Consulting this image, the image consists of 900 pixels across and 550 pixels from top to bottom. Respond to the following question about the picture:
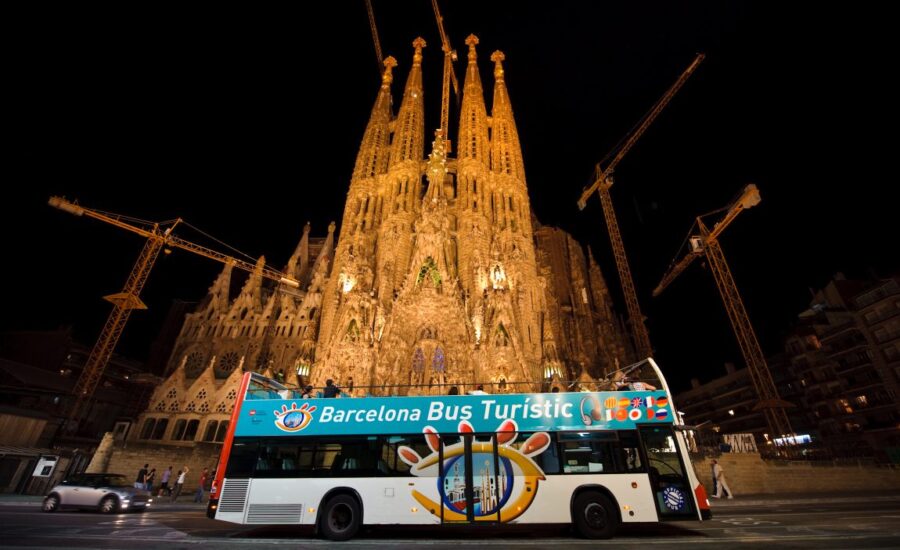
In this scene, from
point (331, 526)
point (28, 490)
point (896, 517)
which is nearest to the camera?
point (331, 526)

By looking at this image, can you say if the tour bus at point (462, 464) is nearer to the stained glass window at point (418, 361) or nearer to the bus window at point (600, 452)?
the bus window at point (600, 452)

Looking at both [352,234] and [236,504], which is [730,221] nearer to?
[352,234]

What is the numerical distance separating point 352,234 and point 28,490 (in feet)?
107

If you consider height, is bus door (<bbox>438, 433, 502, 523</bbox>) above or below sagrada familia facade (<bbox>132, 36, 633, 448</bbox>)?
below

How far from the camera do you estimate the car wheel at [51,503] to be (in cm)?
1523

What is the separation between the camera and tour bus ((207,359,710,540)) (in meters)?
9.79

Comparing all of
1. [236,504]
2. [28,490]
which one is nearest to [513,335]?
[236,504]

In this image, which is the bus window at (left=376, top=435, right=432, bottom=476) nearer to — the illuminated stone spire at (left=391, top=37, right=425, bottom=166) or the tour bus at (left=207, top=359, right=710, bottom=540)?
the tour bus at (left=207, top=359, right=710, bottom=540)

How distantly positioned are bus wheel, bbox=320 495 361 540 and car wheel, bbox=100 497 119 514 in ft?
38.7

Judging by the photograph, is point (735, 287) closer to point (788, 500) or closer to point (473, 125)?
point (788, 500)

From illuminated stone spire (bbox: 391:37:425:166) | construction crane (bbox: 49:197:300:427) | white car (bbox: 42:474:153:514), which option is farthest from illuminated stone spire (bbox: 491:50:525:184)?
white car (bbox: 42:474:153:514)

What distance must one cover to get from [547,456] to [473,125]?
52883 millimetres

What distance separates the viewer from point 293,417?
10.8 metres

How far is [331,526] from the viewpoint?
989 cm
